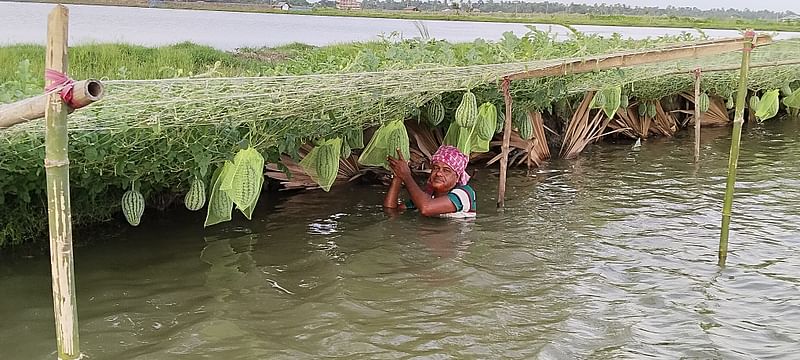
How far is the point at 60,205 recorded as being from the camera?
127 inches

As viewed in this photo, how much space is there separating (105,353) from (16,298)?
1.15 m

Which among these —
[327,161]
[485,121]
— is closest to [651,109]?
[485,121]

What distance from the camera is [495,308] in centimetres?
525

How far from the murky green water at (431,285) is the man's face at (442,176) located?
0.39 m

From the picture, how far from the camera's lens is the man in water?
733 centimetres

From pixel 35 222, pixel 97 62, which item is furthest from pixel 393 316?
pixel 97 62

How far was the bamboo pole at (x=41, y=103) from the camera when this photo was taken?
311cm

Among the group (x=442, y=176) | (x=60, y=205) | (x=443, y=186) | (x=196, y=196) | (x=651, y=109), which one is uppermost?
(x=60, y=205)

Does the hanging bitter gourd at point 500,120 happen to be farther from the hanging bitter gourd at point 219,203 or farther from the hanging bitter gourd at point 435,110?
the hanging bitter gourd at point 219,203

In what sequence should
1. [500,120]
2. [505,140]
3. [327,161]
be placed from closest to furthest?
[327,161], [505,140], [500,120]

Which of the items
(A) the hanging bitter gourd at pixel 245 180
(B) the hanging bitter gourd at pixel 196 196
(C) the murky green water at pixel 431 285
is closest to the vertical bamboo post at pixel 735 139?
(C) the murky green water at pixel 431 285

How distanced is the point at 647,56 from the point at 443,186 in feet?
7.24

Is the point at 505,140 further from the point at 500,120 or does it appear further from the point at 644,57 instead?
the point at 644,57

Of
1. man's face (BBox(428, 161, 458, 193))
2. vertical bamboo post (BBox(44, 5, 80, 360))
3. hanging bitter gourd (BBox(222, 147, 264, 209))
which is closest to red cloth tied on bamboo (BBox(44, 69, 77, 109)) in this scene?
vertical bamboo post (BBox(44, 5, 80, 360))
